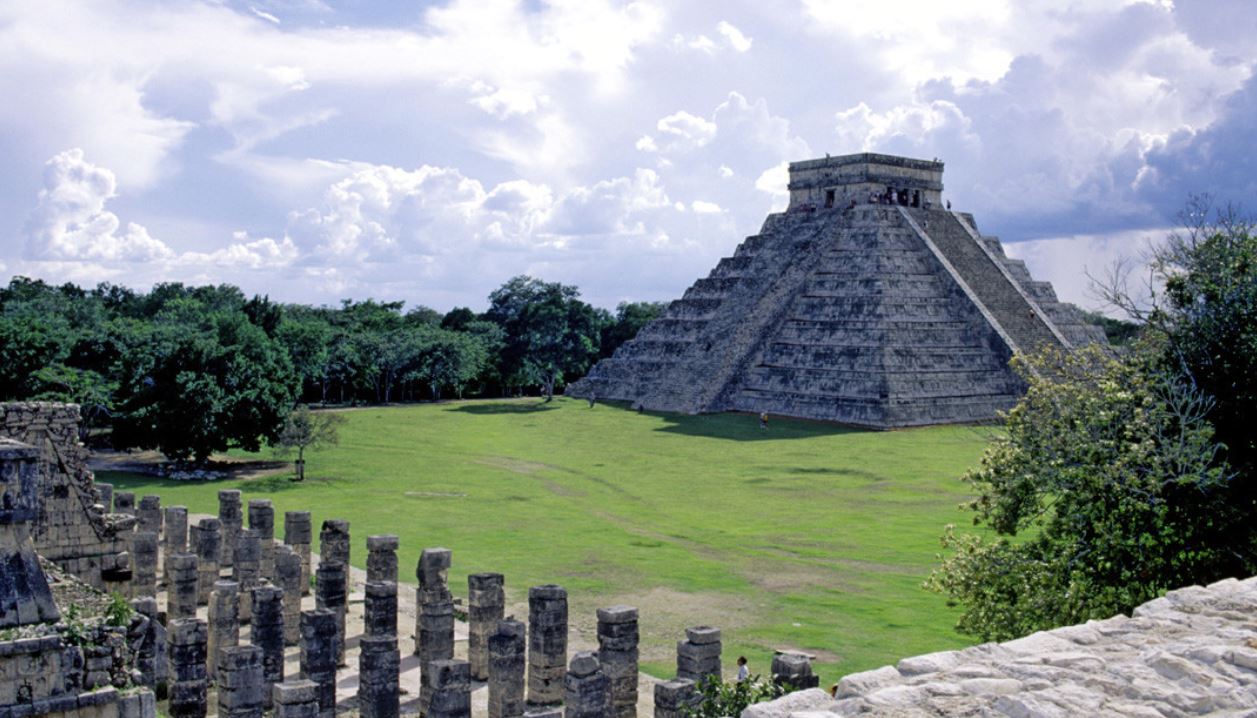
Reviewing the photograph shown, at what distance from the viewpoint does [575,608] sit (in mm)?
17641

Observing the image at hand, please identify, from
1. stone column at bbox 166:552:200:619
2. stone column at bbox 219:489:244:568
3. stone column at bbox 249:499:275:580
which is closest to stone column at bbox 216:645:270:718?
stone column at bbox 166:552:200:619

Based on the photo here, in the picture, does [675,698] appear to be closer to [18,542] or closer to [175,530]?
[18,542]

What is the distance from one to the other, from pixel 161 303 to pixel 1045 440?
7168 cm

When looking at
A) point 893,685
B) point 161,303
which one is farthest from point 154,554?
point 161,303

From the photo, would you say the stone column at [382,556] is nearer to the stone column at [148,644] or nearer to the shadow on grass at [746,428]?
the stone column at [148,644]

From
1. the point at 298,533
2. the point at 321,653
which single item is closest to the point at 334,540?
the point at 298,533

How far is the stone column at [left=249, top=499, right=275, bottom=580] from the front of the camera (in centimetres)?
1970

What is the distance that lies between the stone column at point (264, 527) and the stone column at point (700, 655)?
34.8 ft

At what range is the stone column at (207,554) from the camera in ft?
61.7

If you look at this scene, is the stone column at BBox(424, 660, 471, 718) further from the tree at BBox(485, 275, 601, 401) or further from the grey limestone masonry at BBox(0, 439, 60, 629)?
the tree at BBox(485, 275, 601, 401)

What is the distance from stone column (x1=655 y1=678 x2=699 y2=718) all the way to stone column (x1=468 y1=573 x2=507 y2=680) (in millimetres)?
4617

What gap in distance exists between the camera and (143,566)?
18531 millimetres

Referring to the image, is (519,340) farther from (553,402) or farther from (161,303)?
(161,303)

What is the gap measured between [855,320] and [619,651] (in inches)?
1434
